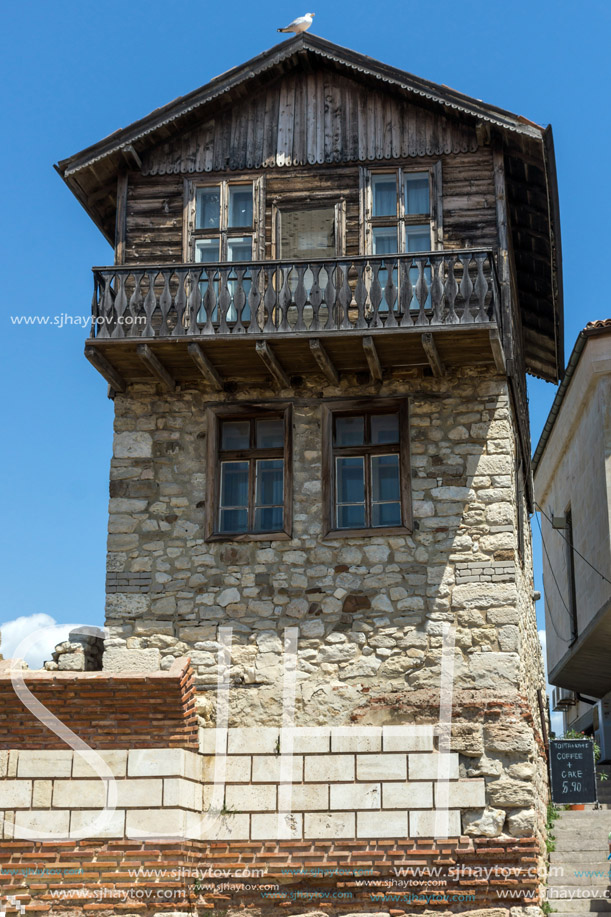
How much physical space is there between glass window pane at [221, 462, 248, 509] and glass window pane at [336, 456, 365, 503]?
114cm

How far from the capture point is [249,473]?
13.4m

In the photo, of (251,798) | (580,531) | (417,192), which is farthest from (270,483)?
(580,531)

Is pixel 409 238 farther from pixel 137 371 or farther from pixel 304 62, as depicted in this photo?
pixel 137 371

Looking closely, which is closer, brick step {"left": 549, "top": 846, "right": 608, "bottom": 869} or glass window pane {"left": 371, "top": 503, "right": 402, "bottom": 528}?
glass window pane {"left": 371, "top": 503, "right": 402, "bottom": 528}

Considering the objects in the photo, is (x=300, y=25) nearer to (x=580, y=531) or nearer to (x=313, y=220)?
(x=313, y=220)

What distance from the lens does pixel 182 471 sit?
13305mm

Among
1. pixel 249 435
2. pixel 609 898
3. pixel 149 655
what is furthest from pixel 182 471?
pixel 609 898

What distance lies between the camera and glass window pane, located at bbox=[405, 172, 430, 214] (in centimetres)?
1391

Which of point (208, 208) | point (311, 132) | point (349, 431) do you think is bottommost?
point (349, 431)

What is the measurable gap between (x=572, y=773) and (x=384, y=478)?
18.7 ft

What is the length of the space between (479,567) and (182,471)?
371cm

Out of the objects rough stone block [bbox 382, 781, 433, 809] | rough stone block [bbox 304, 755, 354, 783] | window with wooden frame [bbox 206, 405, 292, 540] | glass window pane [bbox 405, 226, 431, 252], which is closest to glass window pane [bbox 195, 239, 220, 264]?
window with wooden frame [bbox 206, 405, 292, 540]

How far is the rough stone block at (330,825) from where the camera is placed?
1162cm

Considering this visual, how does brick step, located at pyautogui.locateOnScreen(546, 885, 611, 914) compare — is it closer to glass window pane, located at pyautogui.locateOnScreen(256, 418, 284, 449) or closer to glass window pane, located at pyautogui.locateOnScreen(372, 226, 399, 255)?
glass window pane, located at pyautogui.locateOnScreen(256, 418, 284, 449)
